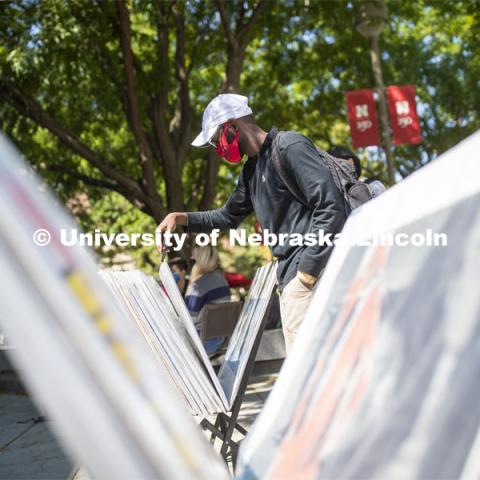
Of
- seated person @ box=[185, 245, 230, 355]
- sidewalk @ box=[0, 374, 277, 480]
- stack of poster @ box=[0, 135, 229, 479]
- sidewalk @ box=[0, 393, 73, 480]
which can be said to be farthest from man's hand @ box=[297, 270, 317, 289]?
seated person @ box=[185, 245, 230, 355]

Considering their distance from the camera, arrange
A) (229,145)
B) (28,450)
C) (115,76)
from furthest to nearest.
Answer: (115,76), (28,450), (229,145)

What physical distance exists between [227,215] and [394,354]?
2766 millimetres

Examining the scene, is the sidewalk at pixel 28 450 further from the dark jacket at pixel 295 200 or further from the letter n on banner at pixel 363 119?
the letter n on banner at pixel 363 119

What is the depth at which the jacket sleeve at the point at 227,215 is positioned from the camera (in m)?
3.79

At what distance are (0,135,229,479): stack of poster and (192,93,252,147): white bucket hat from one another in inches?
92.9

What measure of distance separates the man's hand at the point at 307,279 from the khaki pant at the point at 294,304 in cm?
3

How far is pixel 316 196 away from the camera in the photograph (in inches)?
123

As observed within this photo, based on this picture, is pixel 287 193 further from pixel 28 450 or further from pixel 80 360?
pixel 28 450

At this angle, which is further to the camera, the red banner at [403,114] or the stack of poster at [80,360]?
the red banner at [403,114]

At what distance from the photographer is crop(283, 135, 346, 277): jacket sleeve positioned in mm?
3086

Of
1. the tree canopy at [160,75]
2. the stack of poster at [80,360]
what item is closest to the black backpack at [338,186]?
the stack of poster at [80,360]

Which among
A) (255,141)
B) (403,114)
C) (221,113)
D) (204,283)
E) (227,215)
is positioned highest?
(221,113)

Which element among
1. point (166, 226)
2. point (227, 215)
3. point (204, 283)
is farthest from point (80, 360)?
point (204, 283)

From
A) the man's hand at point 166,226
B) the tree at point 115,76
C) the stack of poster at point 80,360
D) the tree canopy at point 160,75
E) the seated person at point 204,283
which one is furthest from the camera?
the tree canopy at point 160,75
